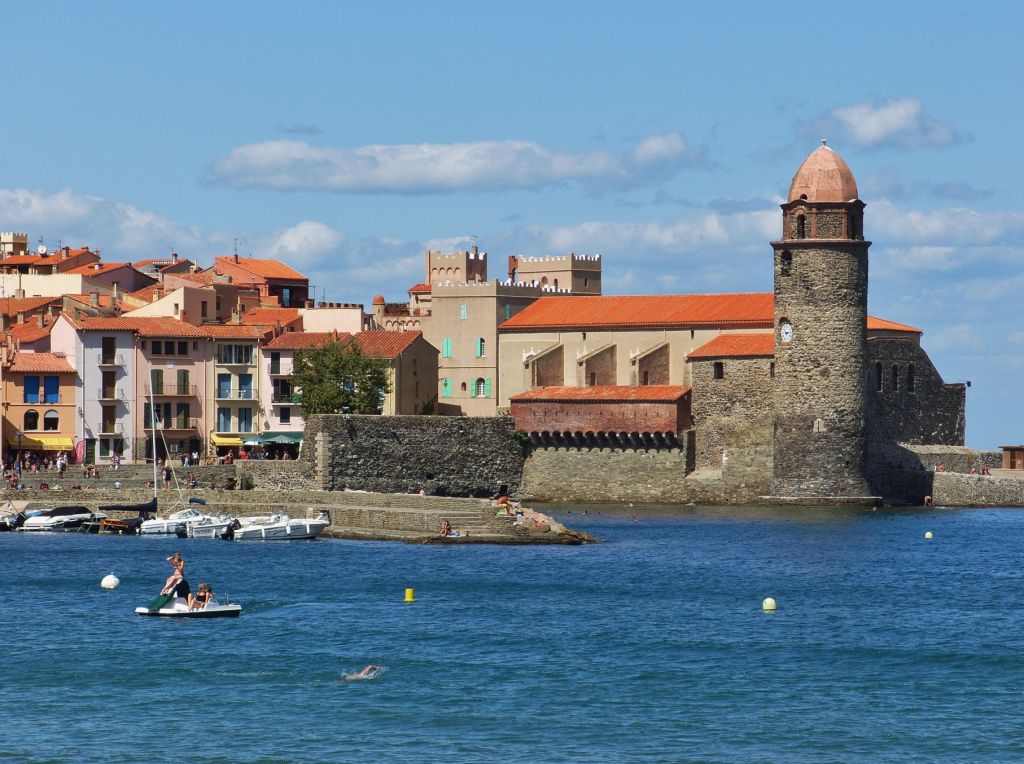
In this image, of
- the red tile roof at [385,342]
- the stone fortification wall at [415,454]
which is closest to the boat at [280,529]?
the stone fortification wall at [415,454]

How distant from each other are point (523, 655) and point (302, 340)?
5222cm

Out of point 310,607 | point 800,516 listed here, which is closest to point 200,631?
point 310,607

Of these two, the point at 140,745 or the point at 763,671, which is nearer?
the point at 140,745

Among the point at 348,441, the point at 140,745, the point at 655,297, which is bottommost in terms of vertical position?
the point at 140,745

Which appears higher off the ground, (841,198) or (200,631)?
(841,198)

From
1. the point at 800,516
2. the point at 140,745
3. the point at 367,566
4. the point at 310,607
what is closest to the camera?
the point at 140,745

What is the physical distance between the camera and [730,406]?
8762cm

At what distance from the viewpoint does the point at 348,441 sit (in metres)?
88.4

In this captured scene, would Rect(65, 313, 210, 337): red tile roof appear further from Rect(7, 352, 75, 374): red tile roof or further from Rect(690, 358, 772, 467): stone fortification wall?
Rect(690, 358, 772, 467): stone fortification wall

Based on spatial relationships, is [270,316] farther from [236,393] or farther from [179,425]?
[179,425]

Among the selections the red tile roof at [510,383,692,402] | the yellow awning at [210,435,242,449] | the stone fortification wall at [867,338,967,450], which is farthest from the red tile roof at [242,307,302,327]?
the stone fortification wall at [867,338,967,450]

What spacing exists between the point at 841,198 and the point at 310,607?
38.0 metres

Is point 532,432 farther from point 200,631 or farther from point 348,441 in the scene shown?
point 200,631

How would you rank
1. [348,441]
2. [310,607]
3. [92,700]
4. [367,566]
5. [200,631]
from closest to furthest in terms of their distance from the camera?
[92,700] < [200,631] < [310,607] < [367,566] < [348,441]
